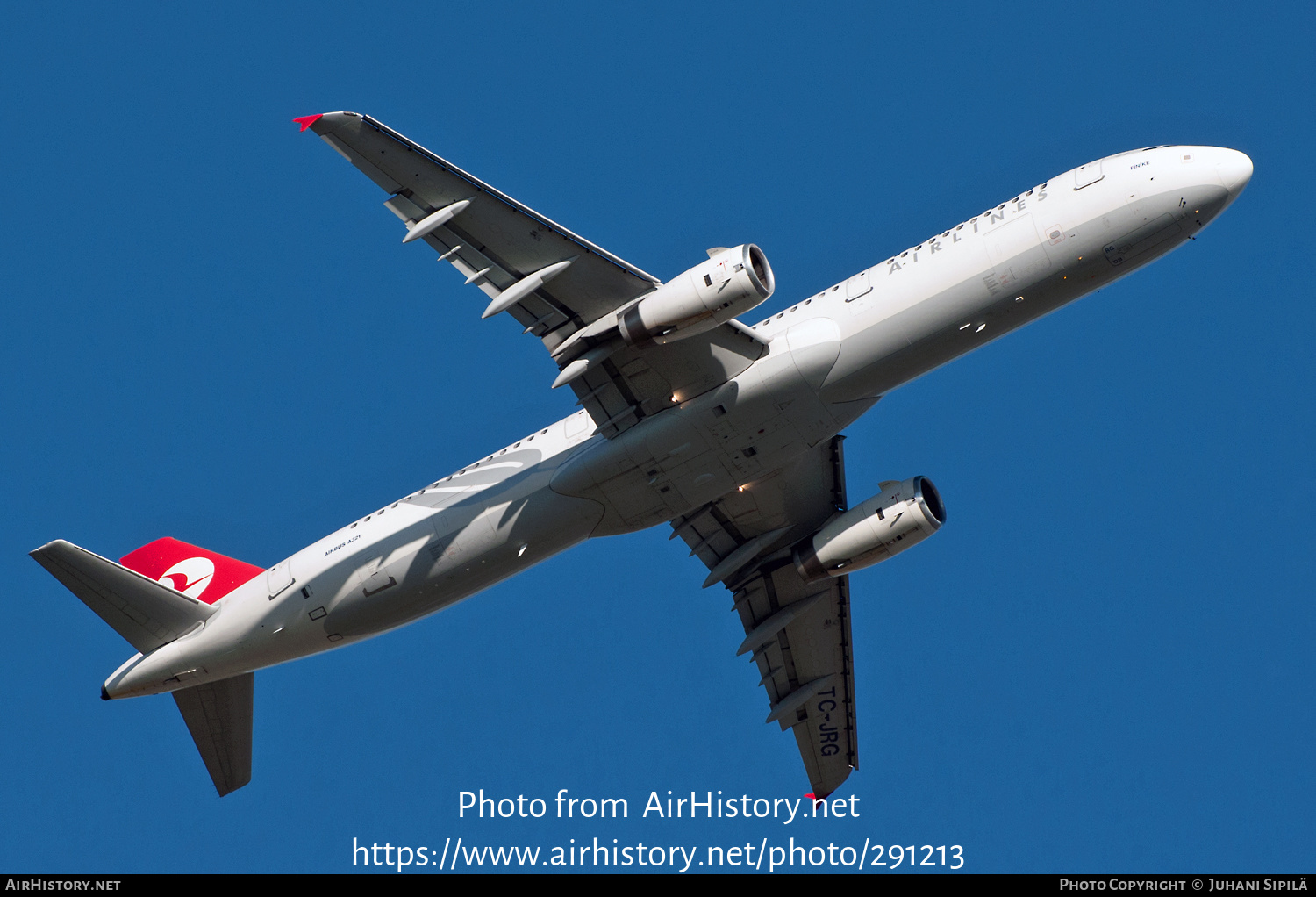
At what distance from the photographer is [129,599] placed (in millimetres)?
39250

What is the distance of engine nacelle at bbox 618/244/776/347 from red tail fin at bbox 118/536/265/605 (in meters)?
15.4

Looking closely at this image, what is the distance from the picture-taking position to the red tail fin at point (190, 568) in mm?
41719

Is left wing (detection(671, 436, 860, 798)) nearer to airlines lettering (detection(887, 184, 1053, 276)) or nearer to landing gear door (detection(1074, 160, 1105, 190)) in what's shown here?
airlines lettering (detection(887, 184, 1053, 276))

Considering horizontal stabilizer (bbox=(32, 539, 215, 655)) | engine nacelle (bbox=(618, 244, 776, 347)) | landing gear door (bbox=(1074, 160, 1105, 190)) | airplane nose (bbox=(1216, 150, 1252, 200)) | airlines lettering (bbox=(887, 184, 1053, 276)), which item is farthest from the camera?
horizontal stabilizer (bbox=(32, 539, 215, 655))

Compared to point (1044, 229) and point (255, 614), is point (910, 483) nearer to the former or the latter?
point (1044, 229)

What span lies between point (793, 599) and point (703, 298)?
13944 millimetres

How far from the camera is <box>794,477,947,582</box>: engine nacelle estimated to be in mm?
39531

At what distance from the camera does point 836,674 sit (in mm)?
45438

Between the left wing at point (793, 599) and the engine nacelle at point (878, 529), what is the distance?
1512 millimetres

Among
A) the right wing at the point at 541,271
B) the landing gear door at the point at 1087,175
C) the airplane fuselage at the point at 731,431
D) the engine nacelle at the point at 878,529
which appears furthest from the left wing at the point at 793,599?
the landing gear door at the point at 1087,175

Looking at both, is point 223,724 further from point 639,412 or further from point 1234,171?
point 1234,171

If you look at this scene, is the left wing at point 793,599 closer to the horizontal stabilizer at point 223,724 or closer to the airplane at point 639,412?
the airplane at point 639,412

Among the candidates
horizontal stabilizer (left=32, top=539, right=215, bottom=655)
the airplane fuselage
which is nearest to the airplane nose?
the airplane fuselage

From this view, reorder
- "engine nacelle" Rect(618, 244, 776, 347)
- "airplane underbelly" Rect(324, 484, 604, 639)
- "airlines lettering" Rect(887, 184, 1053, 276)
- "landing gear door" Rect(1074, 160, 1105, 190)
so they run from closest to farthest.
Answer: "engine nacelle" Rect(618, 244, 776, 347)
"landing gear door" Rect(1074, 160, 1105, 190)
"airlines lettering" Rect(887, 184, 1053, 276)
"airplane underbelly" Rect(324, 484, 604, 639)
